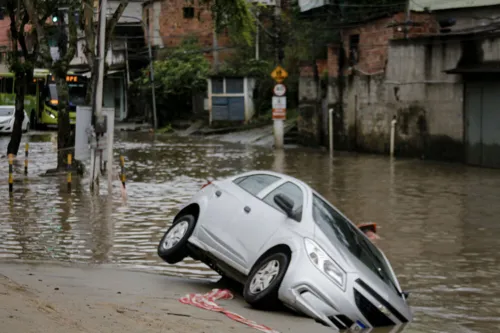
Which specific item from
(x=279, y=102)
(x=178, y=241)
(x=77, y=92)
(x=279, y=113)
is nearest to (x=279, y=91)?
(x=279, y=102)

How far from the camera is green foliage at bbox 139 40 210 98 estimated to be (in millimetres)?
53969

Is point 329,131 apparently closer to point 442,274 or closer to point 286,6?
point 286,6

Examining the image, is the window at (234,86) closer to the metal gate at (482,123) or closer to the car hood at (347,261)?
the metal gate at (482,123)

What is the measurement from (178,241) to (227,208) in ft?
3.02

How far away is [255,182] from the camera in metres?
11.4

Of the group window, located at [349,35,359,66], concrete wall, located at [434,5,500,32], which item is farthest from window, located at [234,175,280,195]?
window, located at [349,35,359,66]

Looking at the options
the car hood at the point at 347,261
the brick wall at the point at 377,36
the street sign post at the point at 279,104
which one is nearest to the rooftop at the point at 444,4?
the brick wall at the point at 377,36

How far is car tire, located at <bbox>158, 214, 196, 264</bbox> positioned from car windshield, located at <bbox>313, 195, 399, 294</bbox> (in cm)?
183

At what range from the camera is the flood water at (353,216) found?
1211cm

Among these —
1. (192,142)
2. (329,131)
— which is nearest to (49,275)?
(329,131)

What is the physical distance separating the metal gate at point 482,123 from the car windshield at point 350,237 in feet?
64.9

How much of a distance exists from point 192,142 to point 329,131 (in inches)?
359

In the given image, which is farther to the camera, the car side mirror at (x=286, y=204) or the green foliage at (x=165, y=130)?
the green foliage at (x=165, y=130)

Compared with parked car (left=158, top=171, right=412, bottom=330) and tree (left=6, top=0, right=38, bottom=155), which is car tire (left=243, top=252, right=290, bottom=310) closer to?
parked car (left=158, top=171, right=412, bottom=330)
